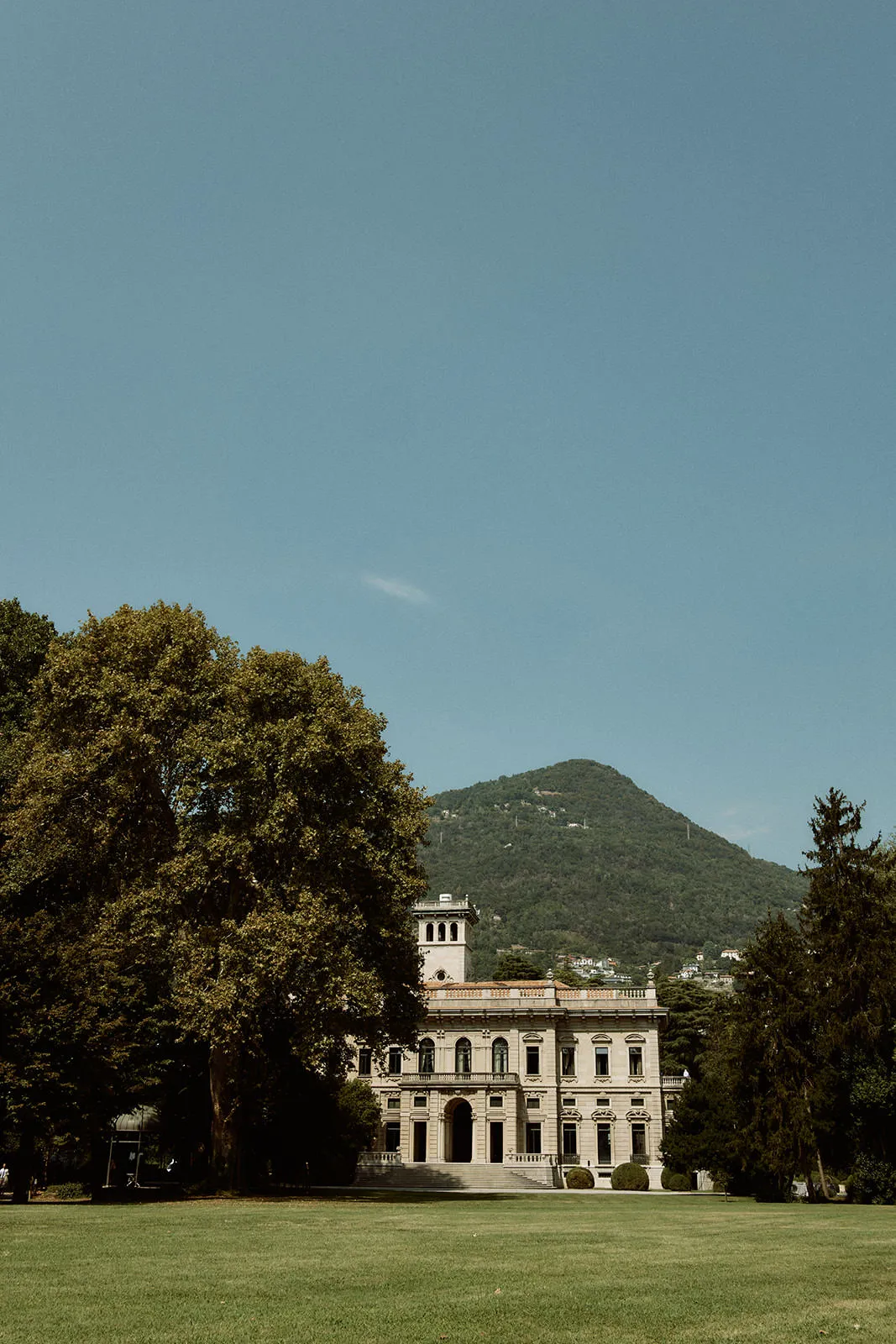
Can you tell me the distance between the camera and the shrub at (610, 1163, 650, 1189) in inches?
2240

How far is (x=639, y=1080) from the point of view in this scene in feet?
212

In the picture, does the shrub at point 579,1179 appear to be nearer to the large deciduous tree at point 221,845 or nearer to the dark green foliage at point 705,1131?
the dark green foliage at point 705,1131

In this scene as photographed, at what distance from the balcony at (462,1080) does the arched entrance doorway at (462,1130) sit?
76.0 inches

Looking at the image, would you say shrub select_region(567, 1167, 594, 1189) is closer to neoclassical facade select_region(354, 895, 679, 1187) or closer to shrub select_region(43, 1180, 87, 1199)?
neoclassical facade select_region(354, 895, 679, 1187)

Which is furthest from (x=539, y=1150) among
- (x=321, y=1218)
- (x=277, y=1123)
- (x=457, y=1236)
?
(x=457, y=1236)

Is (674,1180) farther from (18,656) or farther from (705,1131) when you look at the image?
(18,656)

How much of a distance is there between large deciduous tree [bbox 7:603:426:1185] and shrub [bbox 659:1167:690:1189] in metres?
26.1

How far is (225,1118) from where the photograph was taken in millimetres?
30766

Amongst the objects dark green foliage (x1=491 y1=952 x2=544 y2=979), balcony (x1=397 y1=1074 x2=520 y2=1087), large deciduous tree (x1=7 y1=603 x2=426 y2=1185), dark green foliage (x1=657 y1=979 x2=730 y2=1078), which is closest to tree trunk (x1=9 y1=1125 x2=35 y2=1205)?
large deciduous tree (x1=7 y1=603 x2=426 y2=1185)

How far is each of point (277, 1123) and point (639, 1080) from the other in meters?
31.7

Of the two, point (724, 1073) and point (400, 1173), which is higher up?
point (724, 1073)

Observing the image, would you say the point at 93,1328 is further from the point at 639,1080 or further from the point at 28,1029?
the point at 639,1080

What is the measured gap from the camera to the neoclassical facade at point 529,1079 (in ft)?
209

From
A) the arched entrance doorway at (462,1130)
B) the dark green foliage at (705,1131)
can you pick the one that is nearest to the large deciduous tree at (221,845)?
the dark green foliage at (705,1131)
